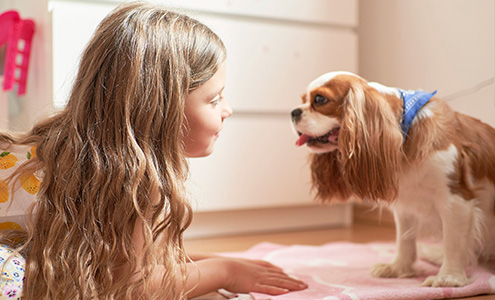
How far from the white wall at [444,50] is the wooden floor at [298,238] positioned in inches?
24.0

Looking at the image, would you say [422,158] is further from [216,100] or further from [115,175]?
[115,175]

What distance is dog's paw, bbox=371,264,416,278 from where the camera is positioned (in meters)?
1.35

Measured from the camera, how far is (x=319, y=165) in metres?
1.41

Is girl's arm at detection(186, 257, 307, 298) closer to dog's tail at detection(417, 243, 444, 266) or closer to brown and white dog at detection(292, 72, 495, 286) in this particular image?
brown and white dog at detection(292, 72, 495, 286)

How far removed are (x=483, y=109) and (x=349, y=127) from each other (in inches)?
13.8

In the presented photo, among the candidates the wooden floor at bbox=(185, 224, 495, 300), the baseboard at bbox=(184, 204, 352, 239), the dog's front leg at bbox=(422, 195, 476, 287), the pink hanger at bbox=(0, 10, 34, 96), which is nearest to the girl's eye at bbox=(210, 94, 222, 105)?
the dog's front leg at bbox=(422, 195, 476, 287)

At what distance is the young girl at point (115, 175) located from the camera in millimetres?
892

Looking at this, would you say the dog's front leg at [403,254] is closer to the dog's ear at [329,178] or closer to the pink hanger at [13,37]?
the dog's ear at [329,178]

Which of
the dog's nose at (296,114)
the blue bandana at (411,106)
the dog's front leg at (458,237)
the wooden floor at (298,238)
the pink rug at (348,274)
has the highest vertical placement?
the blue bandana at (411,106)

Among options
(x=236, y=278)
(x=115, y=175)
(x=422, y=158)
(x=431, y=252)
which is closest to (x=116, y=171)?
(x=115, y=175)

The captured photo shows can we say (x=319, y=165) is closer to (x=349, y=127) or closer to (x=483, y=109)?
(x=349, y=127)

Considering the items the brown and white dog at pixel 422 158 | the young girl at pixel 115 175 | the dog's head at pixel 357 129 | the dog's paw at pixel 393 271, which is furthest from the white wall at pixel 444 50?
the young girl at pixel 115 175

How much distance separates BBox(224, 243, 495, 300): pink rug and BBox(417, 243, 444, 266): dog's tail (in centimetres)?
2

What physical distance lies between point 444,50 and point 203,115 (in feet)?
2.41
